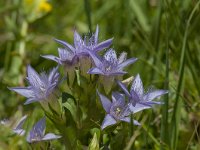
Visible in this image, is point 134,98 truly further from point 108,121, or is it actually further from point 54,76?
point 54,76

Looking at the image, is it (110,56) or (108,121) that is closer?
(108,121)

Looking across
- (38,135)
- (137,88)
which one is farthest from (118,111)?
(38,135)

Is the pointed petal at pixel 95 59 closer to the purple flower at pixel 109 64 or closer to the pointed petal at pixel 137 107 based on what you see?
the purple flower at pixel 109 64

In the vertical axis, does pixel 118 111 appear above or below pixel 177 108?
above

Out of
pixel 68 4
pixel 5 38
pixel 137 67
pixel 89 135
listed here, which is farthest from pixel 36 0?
pixel 89 135

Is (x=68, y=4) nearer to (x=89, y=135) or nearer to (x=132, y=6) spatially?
(x=132, y=6)

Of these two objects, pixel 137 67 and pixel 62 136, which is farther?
pixel 137 67
